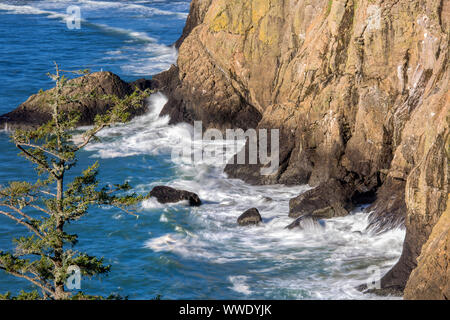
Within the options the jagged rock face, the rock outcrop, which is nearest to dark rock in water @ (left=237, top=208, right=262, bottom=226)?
the jagged rock face

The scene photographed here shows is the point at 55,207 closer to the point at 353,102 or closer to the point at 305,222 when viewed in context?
the point at 305,222

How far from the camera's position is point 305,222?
104 feet

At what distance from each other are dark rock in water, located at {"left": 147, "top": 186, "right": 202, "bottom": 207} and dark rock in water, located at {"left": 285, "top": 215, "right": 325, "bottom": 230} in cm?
569

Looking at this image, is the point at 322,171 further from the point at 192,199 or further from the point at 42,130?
the point at 42,130

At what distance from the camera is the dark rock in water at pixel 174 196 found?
118 ft

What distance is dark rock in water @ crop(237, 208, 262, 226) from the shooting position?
3284 centimetres

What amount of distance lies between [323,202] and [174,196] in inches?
295

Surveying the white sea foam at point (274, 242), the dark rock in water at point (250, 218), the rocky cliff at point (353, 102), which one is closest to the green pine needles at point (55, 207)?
the white sea foam at point (274, 242)

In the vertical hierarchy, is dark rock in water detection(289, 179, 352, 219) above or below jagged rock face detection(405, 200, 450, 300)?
below

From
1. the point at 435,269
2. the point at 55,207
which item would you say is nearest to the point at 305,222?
the point at 435,269

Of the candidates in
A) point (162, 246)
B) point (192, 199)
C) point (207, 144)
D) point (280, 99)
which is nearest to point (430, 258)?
point (162, 246)

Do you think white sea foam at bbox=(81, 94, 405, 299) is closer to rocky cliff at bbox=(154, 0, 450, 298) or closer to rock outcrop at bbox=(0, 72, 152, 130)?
rocky cliff at bbox=(154, 0, 450, 298)

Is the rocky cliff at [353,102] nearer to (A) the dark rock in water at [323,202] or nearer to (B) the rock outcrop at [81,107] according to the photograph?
(A) the dark rock in water at [323,202]
